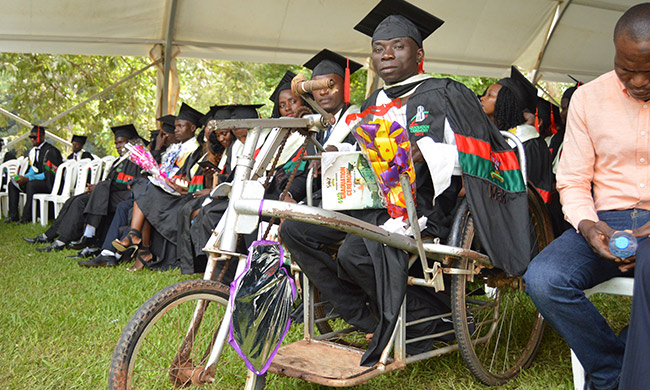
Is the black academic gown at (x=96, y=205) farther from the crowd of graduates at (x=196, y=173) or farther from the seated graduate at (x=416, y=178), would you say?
the seated graduate at (x=416, y=178)

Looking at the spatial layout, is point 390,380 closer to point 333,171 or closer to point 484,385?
point 484,385

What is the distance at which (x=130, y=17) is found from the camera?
865 centimetres

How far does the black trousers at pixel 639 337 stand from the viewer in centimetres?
199

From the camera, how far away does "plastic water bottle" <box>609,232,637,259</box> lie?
84.7 inches

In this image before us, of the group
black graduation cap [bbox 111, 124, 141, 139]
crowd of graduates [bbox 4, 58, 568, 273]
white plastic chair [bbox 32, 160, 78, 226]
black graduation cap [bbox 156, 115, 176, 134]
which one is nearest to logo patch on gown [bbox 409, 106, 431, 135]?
crowd of graduates [bbox 4, 58, 568, 273]

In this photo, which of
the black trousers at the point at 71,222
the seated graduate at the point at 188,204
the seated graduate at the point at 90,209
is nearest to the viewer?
the seated graduate at the point at 188,204

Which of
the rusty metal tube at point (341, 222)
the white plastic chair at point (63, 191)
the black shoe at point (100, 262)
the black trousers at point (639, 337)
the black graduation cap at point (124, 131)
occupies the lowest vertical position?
the black shoe at point (100, 262)

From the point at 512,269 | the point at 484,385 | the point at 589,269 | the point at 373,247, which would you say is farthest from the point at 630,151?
the point at 484,385

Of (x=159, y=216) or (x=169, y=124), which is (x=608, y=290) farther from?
(x=169, y=124)

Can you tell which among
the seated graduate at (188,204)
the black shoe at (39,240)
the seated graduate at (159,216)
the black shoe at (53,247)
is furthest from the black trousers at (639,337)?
the black shoe at (39,240)

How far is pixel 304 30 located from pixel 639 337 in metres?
8.35

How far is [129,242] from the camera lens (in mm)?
6254

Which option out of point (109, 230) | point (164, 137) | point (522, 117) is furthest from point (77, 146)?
point (522, 117)

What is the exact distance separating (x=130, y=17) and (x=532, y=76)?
6.91 meters
